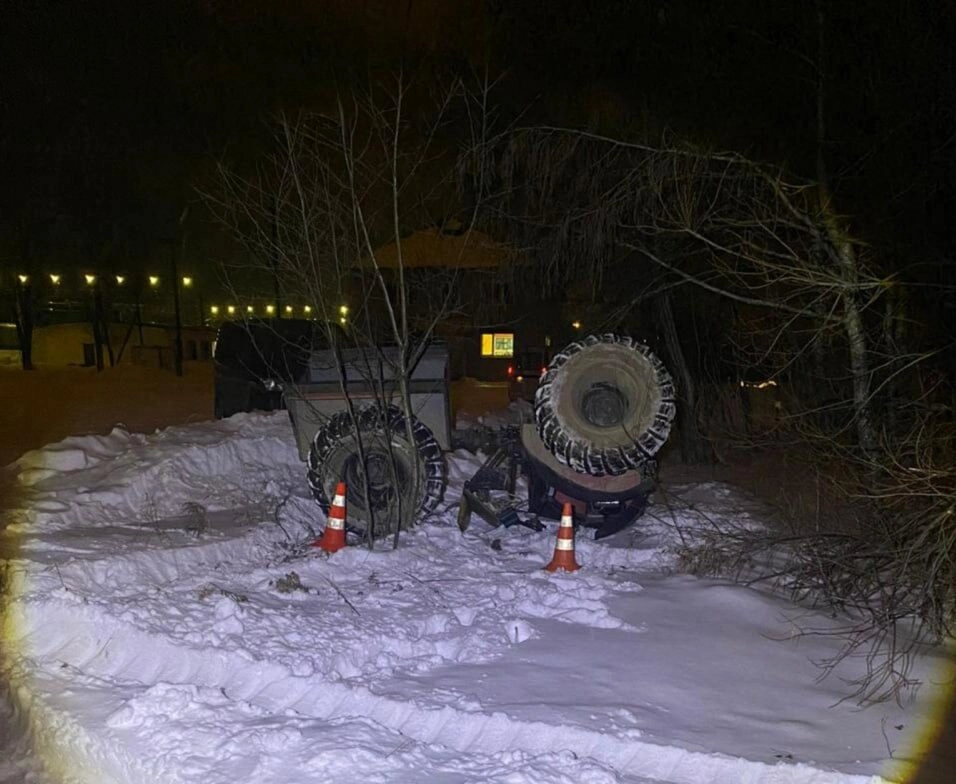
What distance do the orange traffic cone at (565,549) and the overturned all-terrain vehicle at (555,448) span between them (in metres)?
1.18

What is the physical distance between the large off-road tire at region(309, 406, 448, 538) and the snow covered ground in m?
0.45

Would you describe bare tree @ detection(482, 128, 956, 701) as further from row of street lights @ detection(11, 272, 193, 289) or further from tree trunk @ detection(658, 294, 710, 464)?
row of street lights @ detection(11, 272, 193, 289)

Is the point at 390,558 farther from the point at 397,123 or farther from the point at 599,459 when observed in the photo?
the point at 397,123

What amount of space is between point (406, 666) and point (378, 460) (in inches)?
155

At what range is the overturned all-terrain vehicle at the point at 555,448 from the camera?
28.9 ft

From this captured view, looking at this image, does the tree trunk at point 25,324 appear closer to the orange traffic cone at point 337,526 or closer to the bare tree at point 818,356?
the bare tree at point 818,356

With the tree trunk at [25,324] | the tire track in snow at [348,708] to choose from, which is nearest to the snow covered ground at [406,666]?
the tire track in snow at [348,708]

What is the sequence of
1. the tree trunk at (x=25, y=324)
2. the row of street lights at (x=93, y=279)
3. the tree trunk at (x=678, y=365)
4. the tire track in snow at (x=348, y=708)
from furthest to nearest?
the row of street lights at (x=93, y=279)
the tree trunk at (x=25, y=324)
the tree trunk at (x=678, y=365)
the tire track in snow at (x=348, y=708)

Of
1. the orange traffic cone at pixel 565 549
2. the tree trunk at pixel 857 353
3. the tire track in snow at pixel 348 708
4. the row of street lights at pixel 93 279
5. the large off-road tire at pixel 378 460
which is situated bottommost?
the tire track in snow at pixel 348 708

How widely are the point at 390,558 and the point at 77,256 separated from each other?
42.9 m

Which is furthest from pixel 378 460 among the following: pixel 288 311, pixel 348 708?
pixel 288 311

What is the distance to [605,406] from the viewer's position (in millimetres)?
9039

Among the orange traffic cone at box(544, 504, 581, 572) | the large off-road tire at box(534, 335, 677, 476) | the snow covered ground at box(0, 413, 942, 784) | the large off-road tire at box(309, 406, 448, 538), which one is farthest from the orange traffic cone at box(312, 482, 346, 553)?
the large off-road tire at box(534, 335, 677, 476)

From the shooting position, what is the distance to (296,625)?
610cm
